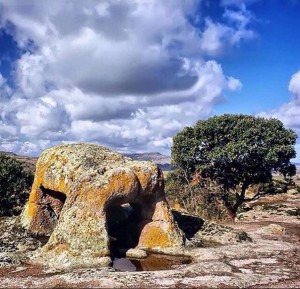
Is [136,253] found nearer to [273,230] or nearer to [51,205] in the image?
[51,205]

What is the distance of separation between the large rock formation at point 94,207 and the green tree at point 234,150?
1839 centimetres

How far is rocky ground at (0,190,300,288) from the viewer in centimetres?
2148

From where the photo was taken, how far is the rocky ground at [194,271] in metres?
21.5

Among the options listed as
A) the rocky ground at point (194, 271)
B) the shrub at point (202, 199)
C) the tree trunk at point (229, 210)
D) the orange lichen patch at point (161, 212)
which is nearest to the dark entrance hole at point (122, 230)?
the orange lichen patch at point (161, 212)

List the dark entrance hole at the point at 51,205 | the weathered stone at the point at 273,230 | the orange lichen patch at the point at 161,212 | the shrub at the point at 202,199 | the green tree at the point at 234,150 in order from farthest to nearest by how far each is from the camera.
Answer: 1. the shrub at the point at 202,199
2. the green tree at the point at 234,150
3. the weathered stone at the point at 273,230
4. the dark entrance hole at the point at 51,205
5. the orange lichen patch at the point at 161,212

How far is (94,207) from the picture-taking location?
28.4m

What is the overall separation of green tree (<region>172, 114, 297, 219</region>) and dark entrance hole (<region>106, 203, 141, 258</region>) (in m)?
19.5

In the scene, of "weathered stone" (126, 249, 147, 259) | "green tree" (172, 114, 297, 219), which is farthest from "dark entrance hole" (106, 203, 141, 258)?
"green tree" (172, 114, 297, 219)

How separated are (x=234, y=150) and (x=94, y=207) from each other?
28240mm

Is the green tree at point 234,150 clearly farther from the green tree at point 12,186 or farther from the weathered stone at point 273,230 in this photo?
the green tree at point 12,186

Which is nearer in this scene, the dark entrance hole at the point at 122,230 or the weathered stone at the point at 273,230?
the dark entrance hole at the point at 122,230

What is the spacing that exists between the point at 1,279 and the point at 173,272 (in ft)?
32.9

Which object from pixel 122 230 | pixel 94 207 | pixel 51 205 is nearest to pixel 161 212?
pixel 122 230

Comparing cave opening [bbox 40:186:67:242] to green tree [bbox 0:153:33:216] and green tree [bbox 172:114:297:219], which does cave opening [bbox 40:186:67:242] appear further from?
green tree [bbox 172:114:297:219]
